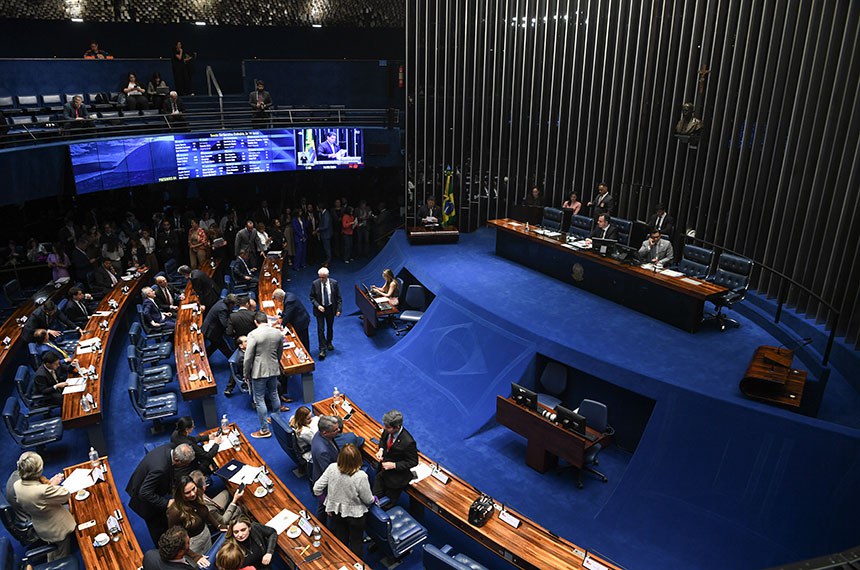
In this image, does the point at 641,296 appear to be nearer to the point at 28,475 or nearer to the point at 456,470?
the point at 456,470

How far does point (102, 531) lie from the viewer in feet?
19.8

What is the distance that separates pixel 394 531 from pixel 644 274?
621 cm

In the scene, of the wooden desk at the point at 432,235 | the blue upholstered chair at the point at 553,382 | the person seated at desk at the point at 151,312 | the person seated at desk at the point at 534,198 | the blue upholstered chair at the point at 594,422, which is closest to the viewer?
the blue upholstered chair at the point at 594,422

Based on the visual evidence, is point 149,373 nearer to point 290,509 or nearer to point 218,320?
point 218,320

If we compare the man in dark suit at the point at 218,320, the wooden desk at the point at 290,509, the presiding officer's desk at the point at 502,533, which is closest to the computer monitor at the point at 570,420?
the presiding officer's desk at the point at 502,533

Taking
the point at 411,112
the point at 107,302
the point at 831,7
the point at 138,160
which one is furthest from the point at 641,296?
the point at 138,160

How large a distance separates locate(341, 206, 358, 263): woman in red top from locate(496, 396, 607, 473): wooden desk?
8864 mm

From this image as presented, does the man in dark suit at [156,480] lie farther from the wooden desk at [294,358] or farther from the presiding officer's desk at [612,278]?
the presiding officer's desk at [612,278]

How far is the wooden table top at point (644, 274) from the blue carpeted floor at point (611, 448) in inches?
27.3

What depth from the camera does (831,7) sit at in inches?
375

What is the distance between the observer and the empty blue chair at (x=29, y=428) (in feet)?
25.3

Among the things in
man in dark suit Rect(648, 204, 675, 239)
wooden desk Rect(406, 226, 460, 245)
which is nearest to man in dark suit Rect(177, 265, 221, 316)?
wooden desk Rect(406, 226, 460, 245)

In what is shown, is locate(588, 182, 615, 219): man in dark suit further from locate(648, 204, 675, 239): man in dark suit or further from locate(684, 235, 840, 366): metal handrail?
locate(684, 235, 840, 366): metal handrail

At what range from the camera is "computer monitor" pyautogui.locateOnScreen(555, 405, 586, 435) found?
7516 millimetres
